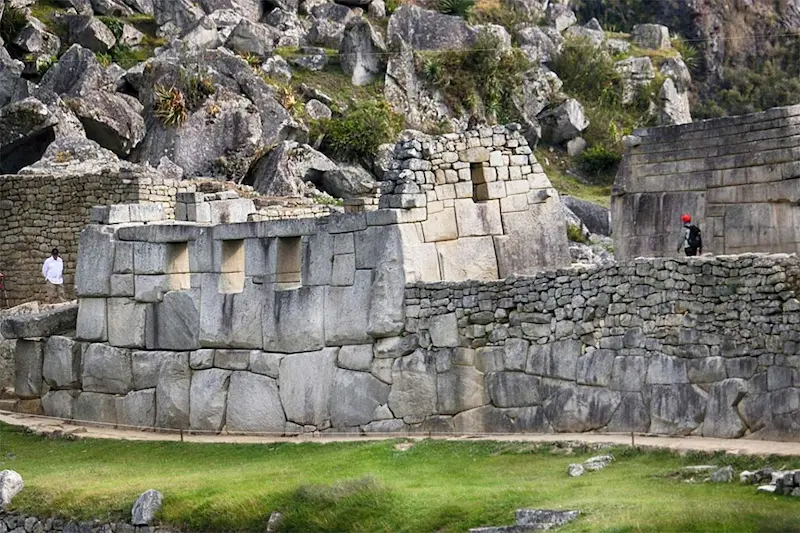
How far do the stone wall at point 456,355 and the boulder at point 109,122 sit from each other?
14492 mm

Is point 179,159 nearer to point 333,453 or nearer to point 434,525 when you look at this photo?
point 333,453

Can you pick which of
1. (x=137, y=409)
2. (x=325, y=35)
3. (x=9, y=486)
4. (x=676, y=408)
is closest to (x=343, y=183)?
(x=325, y=35)

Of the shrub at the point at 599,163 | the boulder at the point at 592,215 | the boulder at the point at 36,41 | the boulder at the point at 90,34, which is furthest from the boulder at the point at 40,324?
the boulder at the point at 90,34

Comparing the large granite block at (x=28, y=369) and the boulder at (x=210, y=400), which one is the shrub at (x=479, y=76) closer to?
the large granite block at (x=28, y=369)

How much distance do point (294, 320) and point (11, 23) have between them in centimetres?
2806

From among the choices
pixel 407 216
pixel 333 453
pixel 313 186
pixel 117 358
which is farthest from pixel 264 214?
pixel 313 186

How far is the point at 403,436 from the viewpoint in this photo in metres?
21.8

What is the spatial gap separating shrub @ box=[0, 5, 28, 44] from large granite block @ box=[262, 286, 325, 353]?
88.5 feet

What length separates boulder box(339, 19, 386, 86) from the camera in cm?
4834

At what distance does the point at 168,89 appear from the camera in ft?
137

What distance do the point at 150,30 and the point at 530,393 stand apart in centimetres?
3295

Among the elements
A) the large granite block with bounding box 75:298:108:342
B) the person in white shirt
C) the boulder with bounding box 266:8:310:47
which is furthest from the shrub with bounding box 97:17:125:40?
the large granite block with bounding box 75:298:108:342

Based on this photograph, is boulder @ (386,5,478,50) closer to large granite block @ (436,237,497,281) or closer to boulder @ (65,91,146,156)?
boulder @ (65,91,146,156)

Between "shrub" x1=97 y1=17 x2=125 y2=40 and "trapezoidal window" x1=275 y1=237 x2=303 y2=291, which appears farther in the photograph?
"shrub" x1=97 y1=17 x2=125 y2=40
